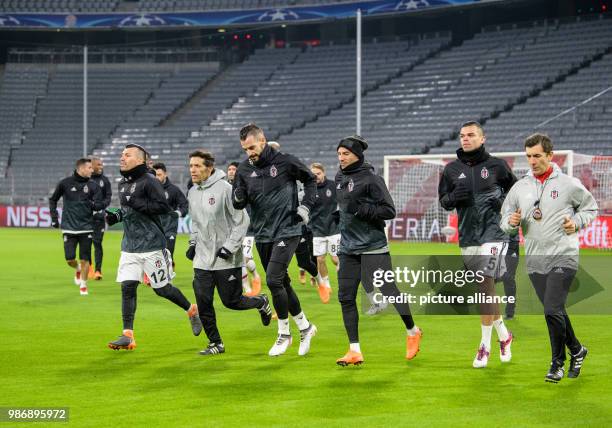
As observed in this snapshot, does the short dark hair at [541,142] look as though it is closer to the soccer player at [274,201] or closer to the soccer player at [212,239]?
the soccer player at [274,201]

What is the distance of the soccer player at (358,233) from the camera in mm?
9336

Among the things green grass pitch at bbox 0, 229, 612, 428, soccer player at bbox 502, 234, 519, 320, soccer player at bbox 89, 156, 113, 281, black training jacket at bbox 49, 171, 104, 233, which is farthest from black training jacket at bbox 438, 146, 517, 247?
soccer player at bbox 89, 156, 113, 281

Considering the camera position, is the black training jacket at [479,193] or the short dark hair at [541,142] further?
the black training jacket at [479,193]

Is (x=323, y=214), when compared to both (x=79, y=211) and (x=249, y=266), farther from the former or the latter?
(x=79, y=211)

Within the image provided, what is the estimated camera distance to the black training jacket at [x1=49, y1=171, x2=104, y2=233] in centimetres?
1670

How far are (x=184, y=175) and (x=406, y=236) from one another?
12378 mm

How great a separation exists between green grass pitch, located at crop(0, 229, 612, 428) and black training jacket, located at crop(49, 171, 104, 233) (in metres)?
2.89

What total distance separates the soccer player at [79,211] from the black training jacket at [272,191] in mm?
7336

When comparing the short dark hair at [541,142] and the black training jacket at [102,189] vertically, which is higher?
the short dark hair at [541,142]

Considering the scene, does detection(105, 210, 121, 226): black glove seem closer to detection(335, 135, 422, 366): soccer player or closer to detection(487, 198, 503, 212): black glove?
detection(335, 135, 422, 366): soccer player

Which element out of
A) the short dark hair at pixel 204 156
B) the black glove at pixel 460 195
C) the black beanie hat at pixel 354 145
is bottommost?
the black glove at pixel 460 195

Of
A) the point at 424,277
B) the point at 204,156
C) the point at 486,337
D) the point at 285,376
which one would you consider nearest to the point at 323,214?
the point at 424,277

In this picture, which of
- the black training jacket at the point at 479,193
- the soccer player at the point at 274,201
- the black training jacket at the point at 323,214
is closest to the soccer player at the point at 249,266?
the black training jacket at the point at 323,214

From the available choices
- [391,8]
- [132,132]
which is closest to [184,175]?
[132,132]
